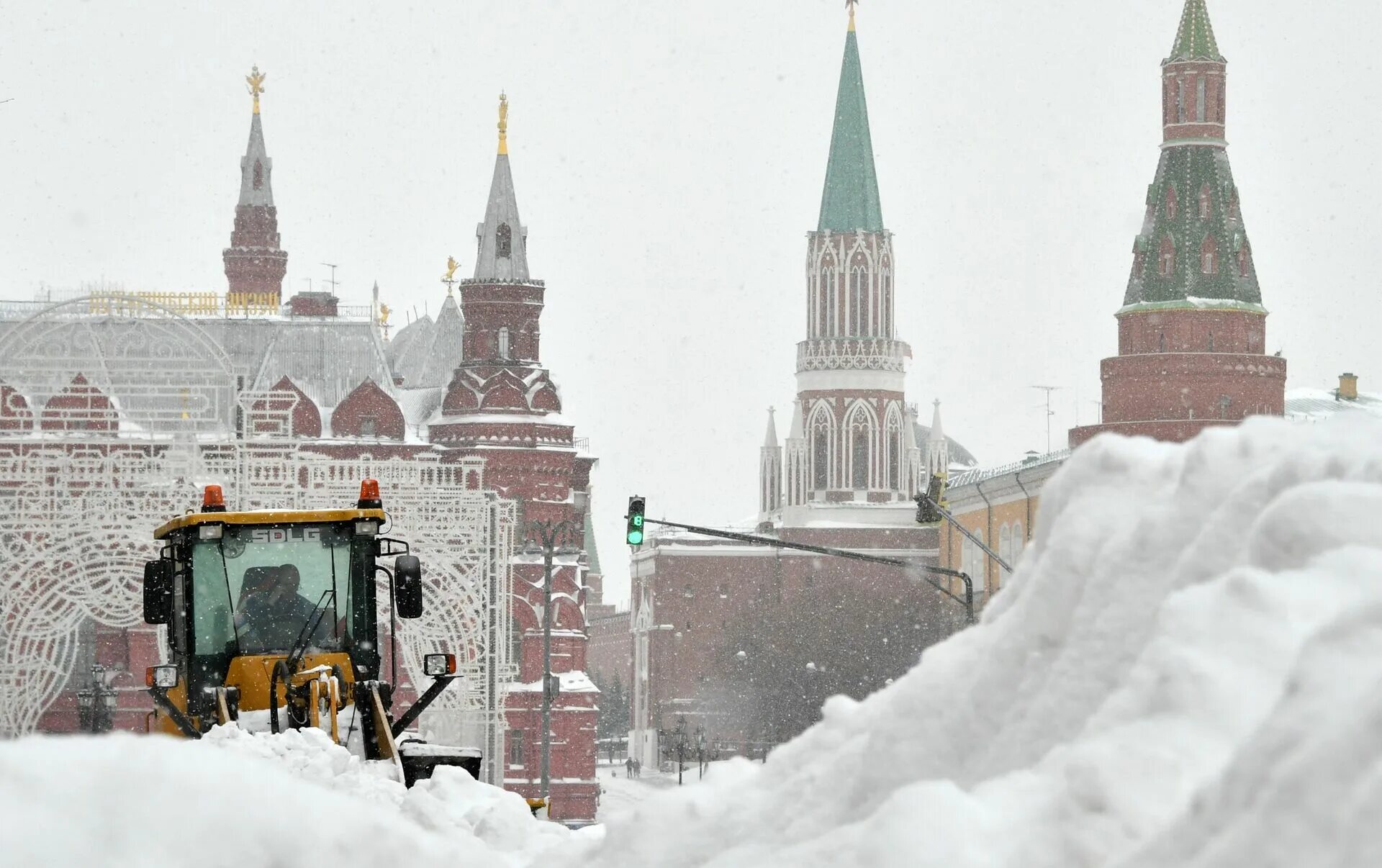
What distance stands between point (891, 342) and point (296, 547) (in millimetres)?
104608

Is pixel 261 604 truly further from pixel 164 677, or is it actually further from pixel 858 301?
pixel 858 301

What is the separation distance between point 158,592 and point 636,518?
1658 cm

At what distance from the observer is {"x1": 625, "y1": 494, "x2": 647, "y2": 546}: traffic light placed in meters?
31.0

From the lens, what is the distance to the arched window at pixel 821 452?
117500 mm

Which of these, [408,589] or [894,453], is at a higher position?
[894,453]

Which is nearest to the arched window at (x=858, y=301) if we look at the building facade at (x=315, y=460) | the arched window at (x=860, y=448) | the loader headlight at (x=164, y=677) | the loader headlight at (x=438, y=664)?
the arched window at (x=860, y=448)

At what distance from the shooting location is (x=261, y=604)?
15.2m

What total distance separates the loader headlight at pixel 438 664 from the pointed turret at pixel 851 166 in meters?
105

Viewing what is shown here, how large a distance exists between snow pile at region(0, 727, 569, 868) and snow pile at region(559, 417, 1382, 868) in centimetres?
53

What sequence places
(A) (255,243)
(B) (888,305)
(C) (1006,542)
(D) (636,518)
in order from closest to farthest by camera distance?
(D) (636,518), (C) (1006,542), (A) (255,243), (B) (888,305)

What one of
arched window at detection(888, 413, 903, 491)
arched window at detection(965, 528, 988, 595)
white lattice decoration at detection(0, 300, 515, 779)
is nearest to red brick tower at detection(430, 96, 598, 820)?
white lattice decoration at detection(0, 300, 515, 779)

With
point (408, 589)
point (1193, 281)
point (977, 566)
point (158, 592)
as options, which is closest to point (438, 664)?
point (408, 589)

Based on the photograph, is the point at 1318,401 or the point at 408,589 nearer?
the point at 408,589

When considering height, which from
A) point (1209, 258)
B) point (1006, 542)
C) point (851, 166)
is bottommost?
point (1006, 542)
